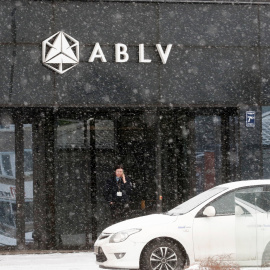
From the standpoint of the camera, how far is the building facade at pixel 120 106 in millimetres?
16297

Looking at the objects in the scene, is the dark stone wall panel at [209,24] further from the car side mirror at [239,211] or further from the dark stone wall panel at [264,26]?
the car side mirror at [239,211]

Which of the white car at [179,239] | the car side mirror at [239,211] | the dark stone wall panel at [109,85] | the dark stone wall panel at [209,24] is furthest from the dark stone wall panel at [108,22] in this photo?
the car side mirror at [239,211]

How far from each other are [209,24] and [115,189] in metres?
4.28

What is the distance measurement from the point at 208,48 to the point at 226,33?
0.55 meters

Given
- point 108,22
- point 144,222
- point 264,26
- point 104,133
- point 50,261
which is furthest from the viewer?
point 264,26

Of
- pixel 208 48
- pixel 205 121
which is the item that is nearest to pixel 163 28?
pixel 208 48

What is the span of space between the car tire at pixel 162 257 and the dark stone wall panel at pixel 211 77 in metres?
5.93

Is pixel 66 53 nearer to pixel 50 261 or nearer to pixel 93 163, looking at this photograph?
pixel 93 163

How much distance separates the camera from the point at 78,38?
1645cm

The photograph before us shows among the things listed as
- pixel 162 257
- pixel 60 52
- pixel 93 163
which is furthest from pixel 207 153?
pixel 162 257

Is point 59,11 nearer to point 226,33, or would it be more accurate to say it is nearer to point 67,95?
point 67,95

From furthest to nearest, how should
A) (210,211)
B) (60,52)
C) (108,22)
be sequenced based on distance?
(108,22) < (60,52) < (210,211)

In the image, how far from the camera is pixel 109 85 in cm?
1645

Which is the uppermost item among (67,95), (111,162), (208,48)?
(208,48)
